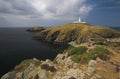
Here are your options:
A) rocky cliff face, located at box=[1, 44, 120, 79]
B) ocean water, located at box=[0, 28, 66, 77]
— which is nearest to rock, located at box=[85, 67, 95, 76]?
rocky cliff face, located at box=[1, 44, 120, 79]

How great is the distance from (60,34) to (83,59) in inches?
4903

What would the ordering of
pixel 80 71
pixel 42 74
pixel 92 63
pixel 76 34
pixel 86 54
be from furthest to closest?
pixel 76 34 → pixel 86 54 → pixel 92 63 → pixel 42 74 → pixel 80 71

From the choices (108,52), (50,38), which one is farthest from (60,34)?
(108,52)

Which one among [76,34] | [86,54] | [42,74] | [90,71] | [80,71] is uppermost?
[86,54]

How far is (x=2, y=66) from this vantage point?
63.0 meters

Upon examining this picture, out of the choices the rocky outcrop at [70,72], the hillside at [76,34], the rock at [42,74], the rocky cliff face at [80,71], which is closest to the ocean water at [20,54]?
the rocky outcrop at [70,72]

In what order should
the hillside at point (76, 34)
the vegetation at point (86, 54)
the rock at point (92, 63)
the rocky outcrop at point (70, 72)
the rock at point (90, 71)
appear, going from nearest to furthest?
the rocky outcrop at point (70, 72) → the rock at point (90, 71) → the rock at point (92, 63) → the vegetation at point (86, 54) → the hillside at point (76, 34)

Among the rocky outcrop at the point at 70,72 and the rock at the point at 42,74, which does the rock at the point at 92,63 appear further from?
the rock at the point at 42,74

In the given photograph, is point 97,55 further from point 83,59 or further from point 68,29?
point 68,29

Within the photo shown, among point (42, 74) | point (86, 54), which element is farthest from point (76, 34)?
point (42, 74)

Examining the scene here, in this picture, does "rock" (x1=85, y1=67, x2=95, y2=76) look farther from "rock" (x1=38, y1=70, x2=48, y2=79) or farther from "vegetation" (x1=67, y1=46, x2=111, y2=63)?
"rock" (x1=38, y1=70, x2=48, y2=79)

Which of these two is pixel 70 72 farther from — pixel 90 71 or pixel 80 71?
pixel 90 71

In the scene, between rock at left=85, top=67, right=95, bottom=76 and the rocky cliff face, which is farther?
rock at left=85, top=67, right=95, bottom=76

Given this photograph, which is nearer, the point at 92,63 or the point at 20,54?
the point at 92,63
